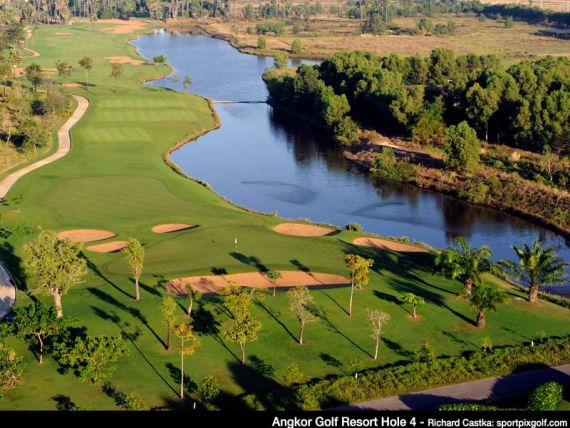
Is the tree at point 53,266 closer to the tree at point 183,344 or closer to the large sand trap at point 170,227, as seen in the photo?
the tree at point 183,344

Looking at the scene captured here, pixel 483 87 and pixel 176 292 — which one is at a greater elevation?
pixel 483 87

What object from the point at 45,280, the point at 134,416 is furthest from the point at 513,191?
the point at 134,416

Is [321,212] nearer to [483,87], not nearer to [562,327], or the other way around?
[562,327]

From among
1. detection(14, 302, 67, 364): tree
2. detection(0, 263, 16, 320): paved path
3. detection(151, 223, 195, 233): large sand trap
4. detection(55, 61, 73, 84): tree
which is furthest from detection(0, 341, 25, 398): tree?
detection(55, 61, 73, 84): tree

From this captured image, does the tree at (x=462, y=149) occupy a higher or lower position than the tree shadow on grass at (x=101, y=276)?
higher

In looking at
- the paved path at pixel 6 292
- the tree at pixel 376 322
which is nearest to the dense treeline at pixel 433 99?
the tree at pixel 376 322

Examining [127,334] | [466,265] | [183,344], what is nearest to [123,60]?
[466,265]
